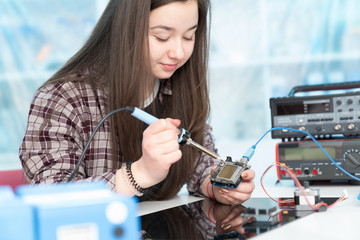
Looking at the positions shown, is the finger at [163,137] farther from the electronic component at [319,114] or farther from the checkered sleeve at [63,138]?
the electronic component at [319,114]

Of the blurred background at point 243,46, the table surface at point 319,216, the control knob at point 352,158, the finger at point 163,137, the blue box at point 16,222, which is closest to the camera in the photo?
the blue box at point 16,222

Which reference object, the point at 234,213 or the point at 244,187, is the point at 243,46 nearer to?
the point at 244,187

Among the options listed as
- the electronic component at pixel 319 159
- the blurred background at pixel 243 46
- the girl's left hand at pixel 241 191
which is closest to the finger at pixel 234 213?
the girl's left hand at pixel 241 191

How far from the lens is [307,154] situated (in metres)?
1.46

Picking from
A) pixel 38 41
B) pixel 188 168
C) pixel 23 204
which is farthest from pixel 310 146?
pixel 38 41

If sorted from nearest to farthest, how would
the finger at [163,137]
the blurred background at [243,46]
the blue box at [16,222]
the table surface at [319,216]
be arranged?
1. the blue box at [16,222]
2. the table surface at [319,216]
3. the finger at [163,137]
4. the blurred background at [243,46]

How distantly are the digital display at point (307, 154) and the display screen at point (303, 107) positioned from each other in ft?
0.41

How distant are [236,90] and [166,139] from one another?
282cm

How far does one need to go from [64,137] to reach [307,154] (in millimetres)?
759

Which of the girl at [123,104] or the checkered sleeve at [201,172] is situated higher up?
the girl at [123,104]

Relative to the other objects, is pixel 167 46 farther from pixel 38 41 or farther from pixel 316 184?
pixel 38 41

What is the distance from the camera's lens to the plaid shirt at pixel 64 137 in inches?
45.0

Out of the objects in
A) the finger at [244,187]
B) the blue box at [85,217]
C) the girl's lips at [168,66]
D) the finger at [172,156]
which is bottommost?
the finger at [244,187]

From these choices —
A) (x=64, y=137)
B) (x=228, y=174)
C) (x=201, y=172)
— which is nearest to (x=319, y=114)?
(x=201, y=172)
